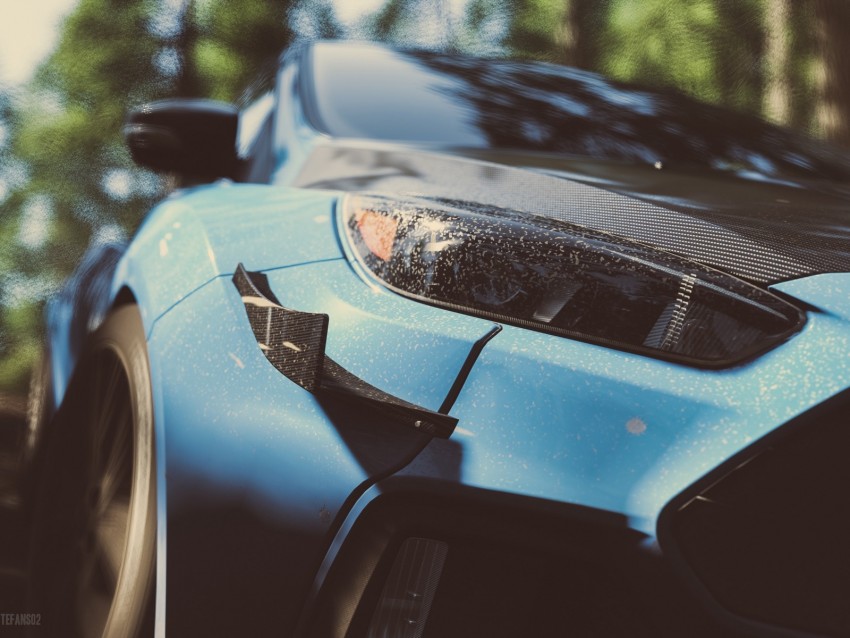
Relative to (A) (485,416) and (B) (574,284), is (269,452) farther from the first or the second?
(B) (574,284)

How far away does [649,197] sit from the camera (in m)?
1.58

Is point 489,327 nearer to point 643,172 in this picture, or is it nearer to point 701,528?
point 701,528

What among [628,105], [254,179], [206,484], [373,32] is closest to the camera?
[206,484]

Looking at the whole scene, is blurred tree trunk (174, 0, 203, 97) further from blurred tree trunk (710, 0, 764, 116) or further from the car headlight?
the car headlight

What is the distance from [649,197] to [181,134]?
135 centimetres

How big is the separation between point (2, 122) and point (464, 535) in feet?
98.3

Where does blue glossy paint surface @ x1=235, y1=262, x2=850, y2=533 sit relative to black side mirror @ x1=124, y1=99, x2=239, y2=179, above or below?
above

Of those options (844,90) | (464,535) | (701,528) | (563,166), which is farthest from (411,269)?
(844,90)

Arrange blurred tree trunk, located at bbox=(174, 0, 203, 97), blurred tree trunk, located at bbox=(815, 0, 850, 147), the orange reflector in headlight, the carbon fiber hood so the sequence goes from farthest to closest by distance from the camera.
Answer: blurred tree trunk, located at bbox=(174, 0, 203, 97), blurred tree trunk, located at bbox=(815, 0, 850, 147), the orange reflector in headlight, the carbon fiber hood

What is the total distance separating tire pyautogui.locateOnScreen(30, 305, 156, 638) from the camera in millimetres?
1438

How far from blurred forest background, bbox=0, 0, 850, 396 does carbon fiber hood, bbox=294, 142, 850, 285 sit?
47.4 ft

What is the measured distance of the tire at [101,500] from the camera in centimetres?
144

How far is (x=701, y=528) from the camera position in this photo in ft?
3.35

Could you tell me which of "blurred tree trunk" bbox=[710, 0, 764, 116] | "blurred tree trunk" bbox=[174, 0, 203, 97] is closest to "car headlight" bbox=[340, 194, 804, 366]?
"blurred tree trunk" bbox=[174, 0, 203, 97]
